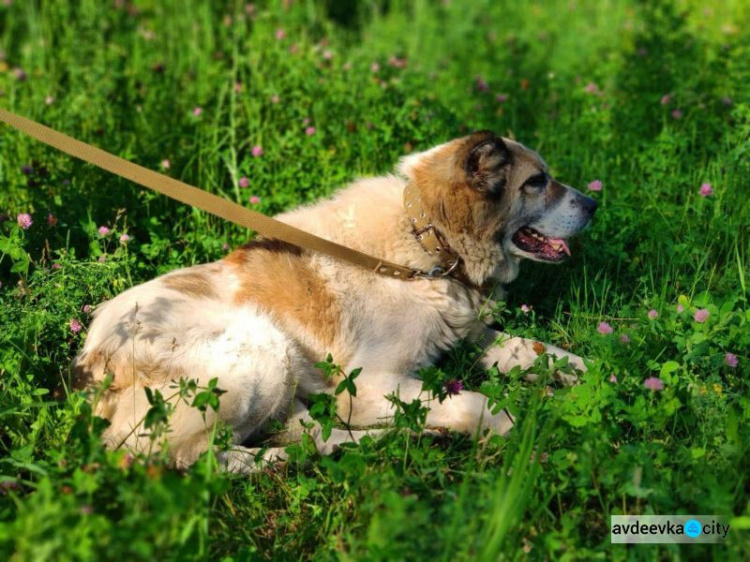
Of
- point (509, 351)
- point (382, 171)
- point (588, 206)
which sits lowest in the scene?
point (509, 351)

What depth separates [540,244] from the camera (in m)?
4.05

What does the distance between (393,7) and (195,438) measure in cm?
691

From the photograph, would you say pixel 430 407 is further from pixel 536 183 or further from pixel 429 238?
pixel 536 183

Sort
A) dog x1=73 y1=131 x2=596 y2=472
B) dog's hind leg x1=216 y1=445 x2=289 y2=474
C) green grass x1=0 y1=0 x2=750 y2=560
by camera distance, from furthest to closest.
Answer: dog x1=73 y1=131 x2=596 y2=472, dog's hind leg x1=216 y1=445 x2=289 y2=474, green grass x1=0 y1=0 x2=750 y2=560

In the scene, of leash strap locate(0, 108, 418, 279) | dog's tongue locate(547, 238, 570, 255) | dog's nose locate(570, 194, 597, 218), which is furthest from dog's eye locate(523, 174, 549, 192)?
leash strap locate(0, 108, 418, 279)

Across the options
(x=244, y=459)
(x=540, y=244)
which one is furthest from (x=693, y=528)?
(x=540, y=244)

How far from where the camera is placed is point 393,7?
8.73 m

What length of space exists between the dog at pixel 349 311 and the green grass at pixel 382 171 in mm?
209

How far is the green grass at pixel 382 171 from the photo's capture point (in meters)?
2.43

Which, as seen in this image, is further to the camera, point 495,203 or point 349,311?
point 495,203

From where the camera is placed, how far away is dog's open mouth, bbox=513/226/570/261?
402 cm

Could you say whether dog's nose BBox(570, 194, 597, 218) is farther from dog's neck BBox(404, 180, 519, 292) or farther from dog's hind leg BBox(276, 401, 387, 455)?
dog's hind leg BBox(276, 401, 387, 455)

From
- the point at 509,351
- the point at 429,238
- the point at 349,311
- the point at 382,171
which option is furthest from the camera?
the point at 382,171

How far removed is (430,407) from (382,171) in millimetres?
2253
